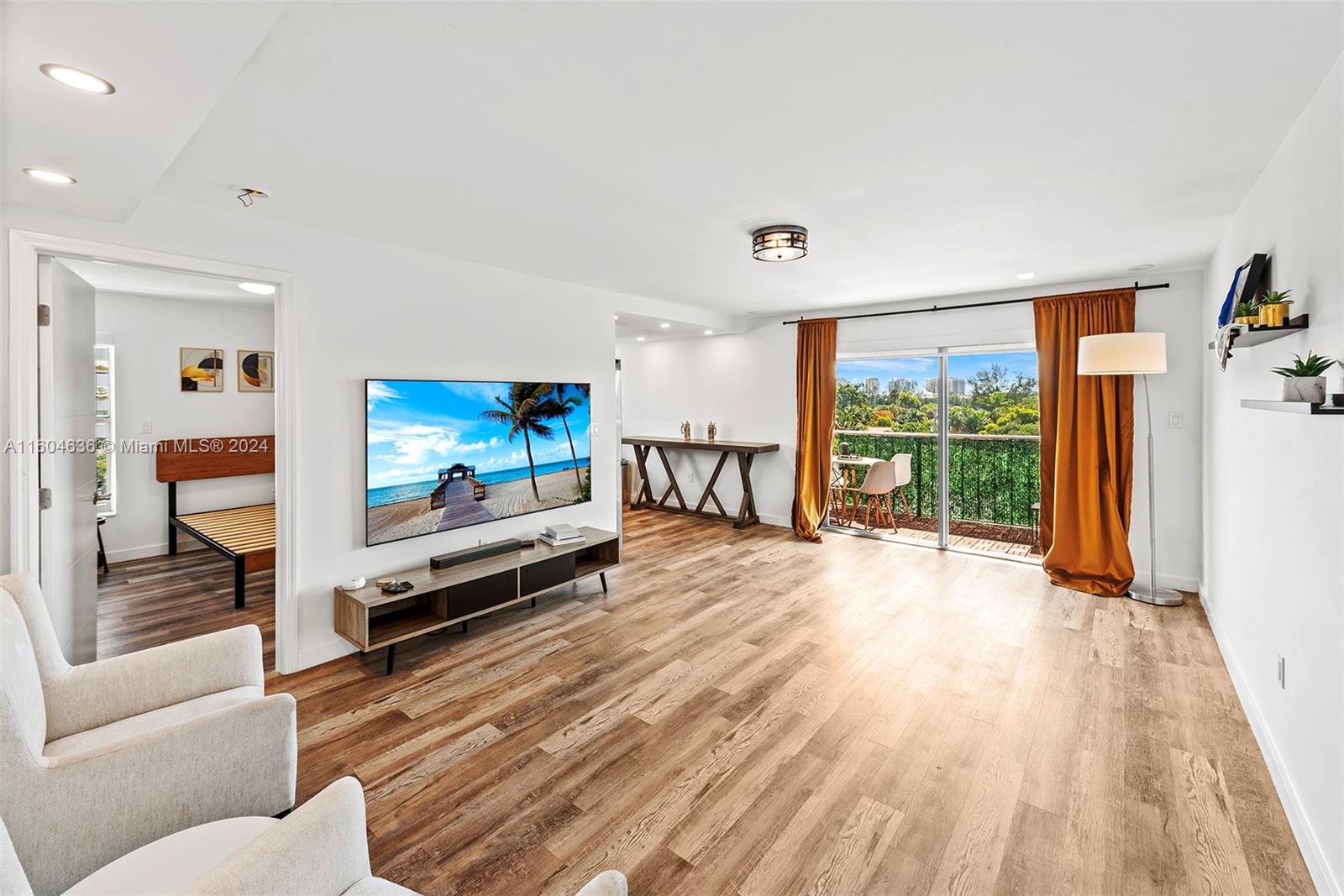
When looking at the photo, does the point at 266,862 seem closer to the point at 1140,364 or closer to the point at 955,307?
the point at 1140,364

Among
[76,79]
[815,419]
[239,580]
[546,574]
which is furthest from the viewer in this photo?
[815,419]

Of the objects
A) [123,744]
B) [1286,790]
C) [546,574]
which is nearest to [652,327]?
[546,574]

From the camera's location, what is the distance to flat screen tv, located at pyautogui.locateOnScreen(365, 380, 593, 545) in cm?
345

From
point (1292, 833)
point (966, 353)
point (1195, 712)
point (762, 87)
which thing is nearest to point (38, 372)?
point (762, 87)

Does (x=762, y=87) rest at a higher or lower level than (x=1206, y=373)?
higher

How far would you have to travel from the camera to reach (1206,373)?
13.4 ft

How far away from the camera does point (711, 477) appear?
7.11m

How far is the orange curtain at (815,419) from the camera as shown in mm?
6090

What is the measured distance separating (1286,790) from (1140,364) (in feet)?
8.85

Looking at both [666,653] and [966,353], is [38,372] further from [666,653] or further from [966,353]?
[966,353]

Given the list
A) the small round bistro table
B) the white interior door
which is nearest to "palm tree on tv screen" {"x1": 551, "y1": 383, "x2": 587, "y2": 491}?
the white interior door

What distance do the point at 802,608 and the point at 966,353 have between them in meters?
2.94

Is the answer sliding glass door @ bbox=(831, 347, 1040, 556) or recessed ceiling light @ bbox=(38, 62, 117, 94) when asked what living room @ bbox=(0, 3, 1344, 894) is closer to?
recessed ceiling light @ bbox=(38, 62, 117, 94)

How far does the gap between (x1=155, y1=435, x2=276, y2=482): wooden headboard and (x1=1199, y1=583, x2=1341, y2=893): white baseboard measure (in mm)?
7203
